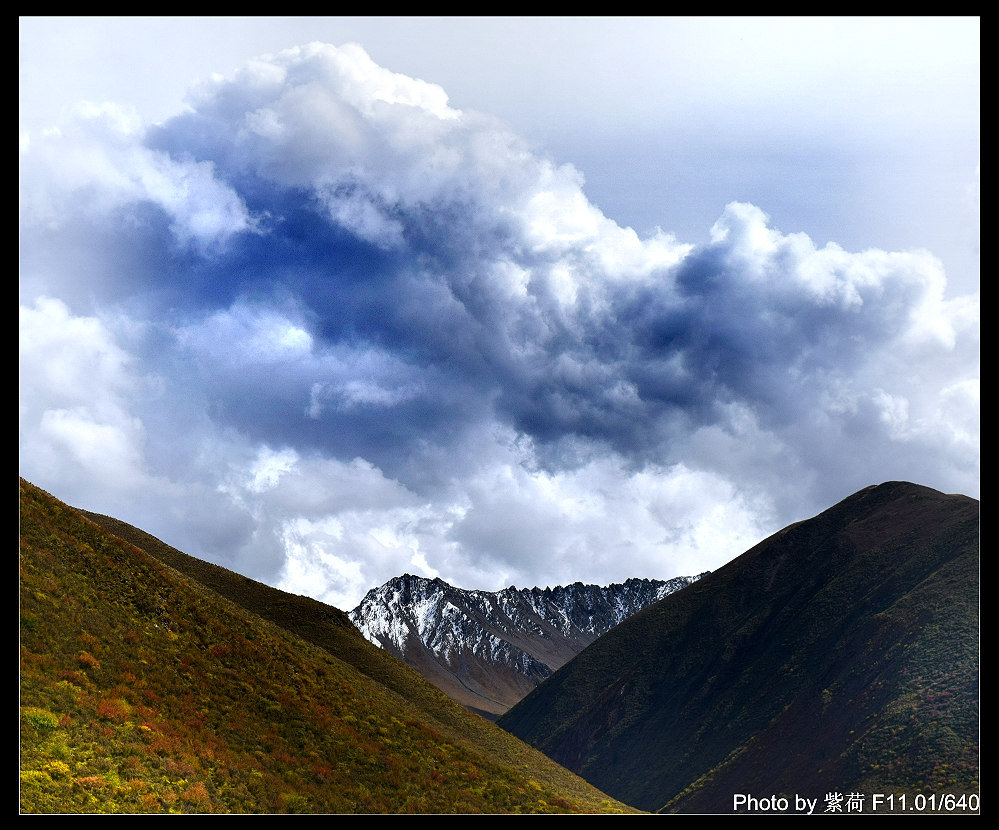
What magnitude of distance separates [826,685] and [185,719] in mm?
118608

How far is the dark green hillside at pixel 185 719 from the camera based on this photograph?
30.9 metres

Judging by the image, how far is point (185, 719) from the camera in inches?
1529

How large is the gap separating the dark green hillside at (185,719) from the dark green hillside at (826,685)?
49212 millimetres

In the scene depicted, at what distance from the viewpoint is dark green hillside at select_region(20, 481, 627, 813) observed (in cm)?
3088

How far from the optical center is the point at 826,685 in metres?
126

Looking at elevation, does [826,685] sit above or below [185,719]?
below

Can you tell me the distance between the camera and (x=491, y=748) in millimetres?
68000

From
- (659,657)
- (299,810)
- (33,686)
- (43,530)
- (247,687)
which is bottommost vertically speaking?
(659,657)

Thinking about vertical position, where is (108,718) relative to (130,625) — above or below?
below

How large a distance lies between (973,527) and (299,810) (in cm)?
14074

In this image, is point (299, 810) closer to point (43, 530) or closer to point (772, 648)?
point (43, 530)

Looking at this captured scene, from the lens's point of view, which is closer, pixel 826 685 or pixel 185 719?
pixel 185 719
